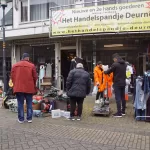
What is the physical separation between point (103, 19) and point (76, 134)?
6709mm

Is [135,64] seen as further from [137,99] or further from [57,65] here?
[137,99]

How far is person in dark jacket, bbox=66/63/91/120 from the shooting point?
8.02 metres

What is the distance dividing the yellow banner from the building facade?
0.22 feet

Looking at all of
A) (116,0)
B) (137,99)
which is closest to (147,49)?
(116,0)

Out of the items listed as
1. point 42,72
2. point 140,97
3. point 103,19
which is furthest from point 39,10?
point 140,97

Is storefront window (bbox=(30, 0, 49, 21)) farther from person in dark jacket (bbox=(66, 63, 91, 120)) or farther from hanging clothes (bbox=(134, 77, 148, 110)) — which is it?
hanging clothes (bbox=(134, 77, 148, 110))

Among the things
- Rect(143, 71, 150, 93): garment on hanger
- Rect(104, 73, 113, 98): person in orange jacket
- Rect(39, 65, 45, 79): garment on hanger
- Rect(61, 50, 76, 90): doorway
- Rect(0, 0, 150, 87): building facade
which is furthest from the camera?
Rect(61, 50, 76, 90): doorway

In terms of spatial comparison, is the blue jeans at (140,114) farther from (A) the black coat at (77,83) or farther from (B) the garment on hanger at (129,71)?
(B) the garment on hanger at (129,71)

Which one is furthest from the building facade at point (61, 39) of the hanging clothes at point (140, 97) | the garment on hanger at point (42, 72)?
the hanging clothes at point (140, 97)

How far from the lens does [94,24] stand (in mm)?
Result: 12242

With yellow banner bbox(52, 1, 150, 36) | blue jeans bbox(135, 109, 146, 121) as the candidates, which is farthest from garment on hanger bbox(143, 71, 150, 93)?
yellow banner bbox(52, 1, 150, 36)

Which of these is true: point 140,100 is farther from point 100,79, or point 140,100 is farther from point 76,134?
point 100,79

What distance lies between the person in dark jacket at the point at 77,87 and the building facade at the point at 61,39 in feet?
14.3

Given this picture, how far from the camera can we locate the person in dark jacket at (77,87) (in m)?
8.02
